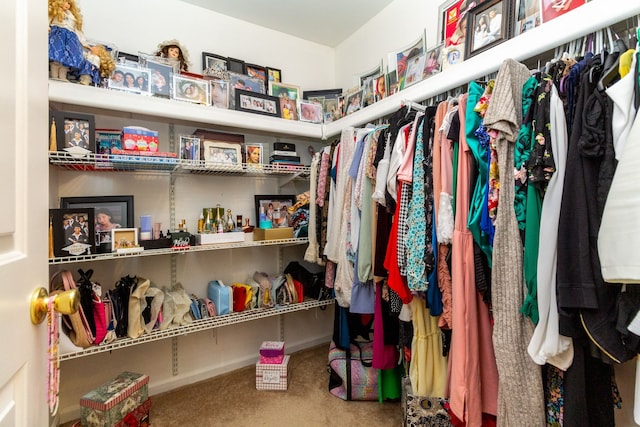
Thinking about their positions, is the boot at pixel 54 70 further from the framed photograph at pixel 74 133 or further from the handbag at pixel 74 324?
the handbag at pixel 74 324

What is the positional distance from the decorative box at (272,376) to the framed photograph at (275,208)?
92cm

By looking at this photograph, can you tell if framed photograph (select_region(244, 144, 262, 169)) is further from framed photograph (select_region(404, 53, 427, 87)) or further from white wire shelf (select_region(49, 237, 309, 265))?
framed photograph (select_region(404, 53, 427, 87))

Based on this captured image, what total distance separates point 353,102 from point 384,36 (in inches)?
21.6

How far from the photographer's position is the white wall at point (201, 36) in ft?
5.91

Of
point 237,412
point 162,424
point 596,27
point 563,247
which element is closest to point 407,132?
point 596,27

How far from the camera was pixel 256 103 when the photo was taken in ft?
6.80

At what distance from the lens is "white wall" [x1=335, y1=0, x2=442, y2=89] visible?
1.89 m

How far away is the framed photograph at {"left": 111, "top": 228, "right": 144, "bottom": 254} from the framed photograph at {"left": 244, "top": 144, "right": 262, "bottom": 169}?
0.79 metres

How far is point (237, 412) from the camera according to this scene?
1691 millimetres

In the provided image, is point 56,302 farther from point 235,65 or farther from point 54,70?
point 235,65

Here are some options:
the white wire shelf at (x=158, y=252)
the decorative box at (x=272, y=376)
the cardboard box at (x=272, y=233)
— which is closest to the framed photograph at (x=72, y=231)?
the white wire shelf at (x=158, y=252)

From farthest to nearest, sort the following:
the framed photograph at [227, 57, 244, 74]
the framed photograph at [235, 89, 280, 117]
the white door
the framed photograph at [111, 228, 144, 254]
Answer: the framed photograph at [227, 57, 244, 74] → the framed photograph at [235, 89, 280, 117] → the framed photograph at [111, 228, 144, 254] → the white door

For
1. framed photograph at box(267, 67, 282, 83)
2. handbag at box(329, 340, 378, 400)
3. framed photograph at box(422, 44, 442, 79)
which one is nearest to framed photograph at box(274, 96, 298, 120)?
framed photograph at box(267, 67, 282, 83)

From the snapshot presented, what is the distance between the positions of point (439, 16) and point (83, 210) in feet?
7.02
